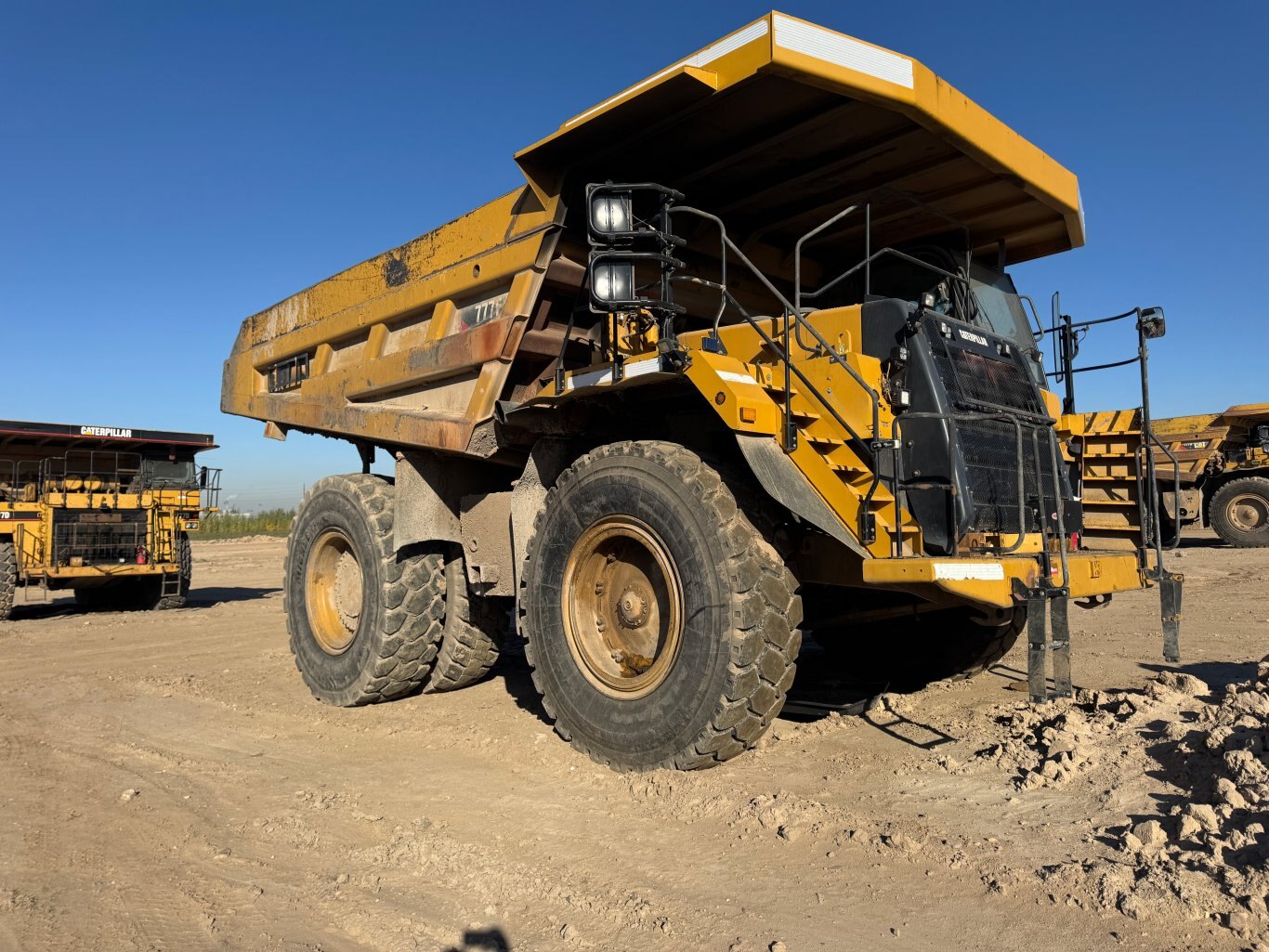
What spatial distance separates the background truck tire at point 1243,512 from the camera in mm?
17000

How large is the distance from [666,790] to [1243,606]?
8.42 meters

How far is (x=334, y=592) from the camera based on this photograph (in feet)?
23.2

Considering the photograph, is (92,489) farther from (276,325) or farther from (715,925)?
(715,925)

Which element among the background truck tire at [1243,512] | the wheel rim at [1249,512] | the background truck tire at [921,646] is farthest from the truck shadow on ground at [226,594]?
the wheel rim at [1249,512]

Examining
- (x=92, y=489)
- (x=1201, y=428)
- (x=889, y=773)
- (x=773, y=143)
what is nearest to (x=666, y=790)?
(x=889, y=773)

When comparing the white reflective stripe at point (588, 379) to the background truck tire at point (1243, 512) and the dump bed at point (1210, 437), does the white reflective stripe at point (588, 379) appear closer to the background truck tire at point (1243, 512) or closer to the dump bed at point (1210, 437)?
the dump bed at point (1210, 437)

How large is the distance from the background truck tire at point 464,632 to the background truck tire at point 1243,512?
16201 millimetres

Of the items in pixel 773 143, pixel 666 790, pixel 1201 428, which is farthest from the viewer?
pixel 1201 428

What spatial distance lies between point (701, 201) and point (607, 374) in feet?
4.93

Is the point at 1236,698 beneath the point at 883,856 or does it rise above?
above

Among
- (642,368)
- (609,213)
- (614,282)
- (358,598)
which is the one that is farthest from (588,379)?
(358,598)

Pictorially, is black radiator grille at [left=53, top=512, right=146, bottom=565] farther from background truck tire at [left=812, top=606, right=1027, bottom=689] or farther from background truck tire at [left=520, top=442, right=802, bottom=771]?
background truck tire at [left=812, top=606, right=1027, bottom=689]

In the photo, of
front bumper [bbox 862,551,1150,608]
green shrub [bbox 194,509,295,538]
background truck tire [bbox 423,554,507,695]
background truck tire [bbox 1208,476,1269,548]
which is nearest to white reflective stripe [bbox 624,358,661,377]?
front bumper [bbox 862,551,1150,608]

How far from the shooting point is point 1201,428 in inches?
711
